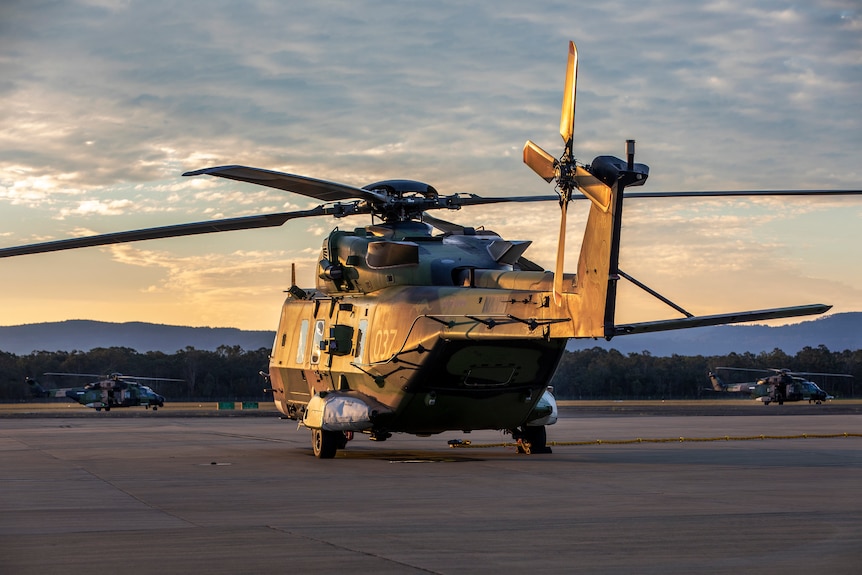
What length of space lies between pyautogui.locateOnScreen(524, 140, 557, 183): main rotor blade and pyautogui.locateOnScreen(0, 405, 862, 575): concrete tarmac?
5.32m

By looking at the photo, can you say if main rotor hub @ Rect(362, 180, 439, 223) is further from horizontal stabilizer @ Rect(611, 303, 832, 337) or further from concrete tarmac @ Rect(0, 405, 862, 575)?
horizontal stabilizer @ Rect(611, 303, 832, 337)

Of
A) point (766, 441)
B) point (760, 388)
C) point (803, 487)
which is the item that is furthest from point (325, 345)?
point (760, 388)

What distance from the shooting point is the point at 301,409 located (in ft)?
93.2

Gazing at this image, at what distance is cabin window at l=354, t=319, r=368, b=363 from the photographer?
24817 mm

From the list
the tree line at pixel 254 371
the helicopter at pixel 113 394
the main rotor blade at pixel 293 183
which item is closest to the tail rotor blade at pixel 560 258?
the main rotor blade at pixel 293 183

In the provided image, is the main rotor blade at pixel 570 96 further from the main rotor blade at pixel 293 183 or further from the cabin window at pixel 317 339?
the cabin window at pixel 317 339

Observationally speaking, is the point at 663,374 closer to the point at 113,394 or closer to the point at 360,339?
the point at 113,394

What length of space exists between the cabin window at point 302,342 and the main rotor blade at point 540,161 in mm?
9878

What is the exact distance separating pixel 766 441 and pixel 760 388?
55795 mm

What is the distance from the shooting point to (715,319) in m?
18.6

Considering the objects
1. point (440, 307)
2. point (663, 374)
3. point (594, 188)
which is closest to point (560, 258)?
A: point (594, 188)

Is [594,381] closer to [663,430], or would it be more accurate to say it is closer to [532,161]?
[663,430]

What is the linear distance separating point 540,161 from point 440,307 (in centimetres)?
446

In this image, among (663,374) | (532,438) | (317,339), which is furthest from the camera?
(663,374)
